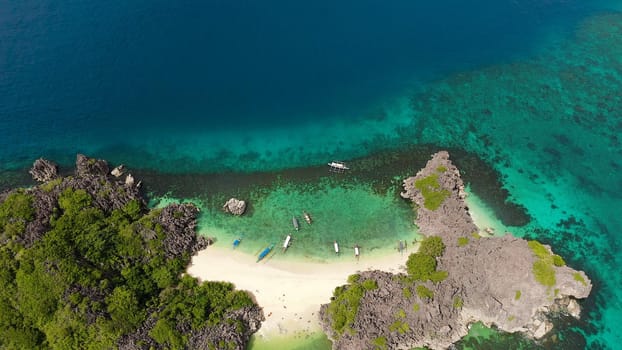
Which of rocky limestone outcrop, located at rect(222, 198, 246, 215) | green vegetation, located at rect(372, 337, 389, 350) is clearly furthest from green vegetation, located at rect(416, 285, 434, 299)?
rocky limestone outcrop, located at rect(222, 198, 246, 215)

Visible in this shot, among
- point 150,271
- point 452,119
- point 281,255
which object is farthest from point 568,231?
point 150,271

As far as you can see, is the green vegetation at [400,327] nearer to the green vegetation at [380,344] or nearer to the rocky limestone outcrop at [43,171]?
the green vegetation at [380,344]

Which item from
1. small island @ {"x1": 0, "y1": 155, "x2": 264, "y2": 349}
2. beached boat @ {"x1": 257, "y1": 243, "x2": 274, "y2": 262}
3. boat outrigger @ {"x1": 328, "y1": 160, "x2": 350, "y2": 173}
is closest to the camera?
small island @ {"x1": 0, "y1": 155, "x2": 264, "y2": 349}

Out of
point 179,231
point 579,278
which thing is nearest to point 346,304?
point 179,231

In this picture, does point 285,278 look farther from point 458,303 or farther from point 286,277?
point 458,303

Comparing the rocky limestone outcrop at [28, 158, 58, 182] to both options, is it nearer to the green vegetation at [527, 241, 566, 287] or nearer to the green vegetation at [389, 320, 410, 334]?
the green vegetation at [389, 320, 410, 334]

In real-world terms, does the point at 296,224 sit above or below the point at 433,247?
above
